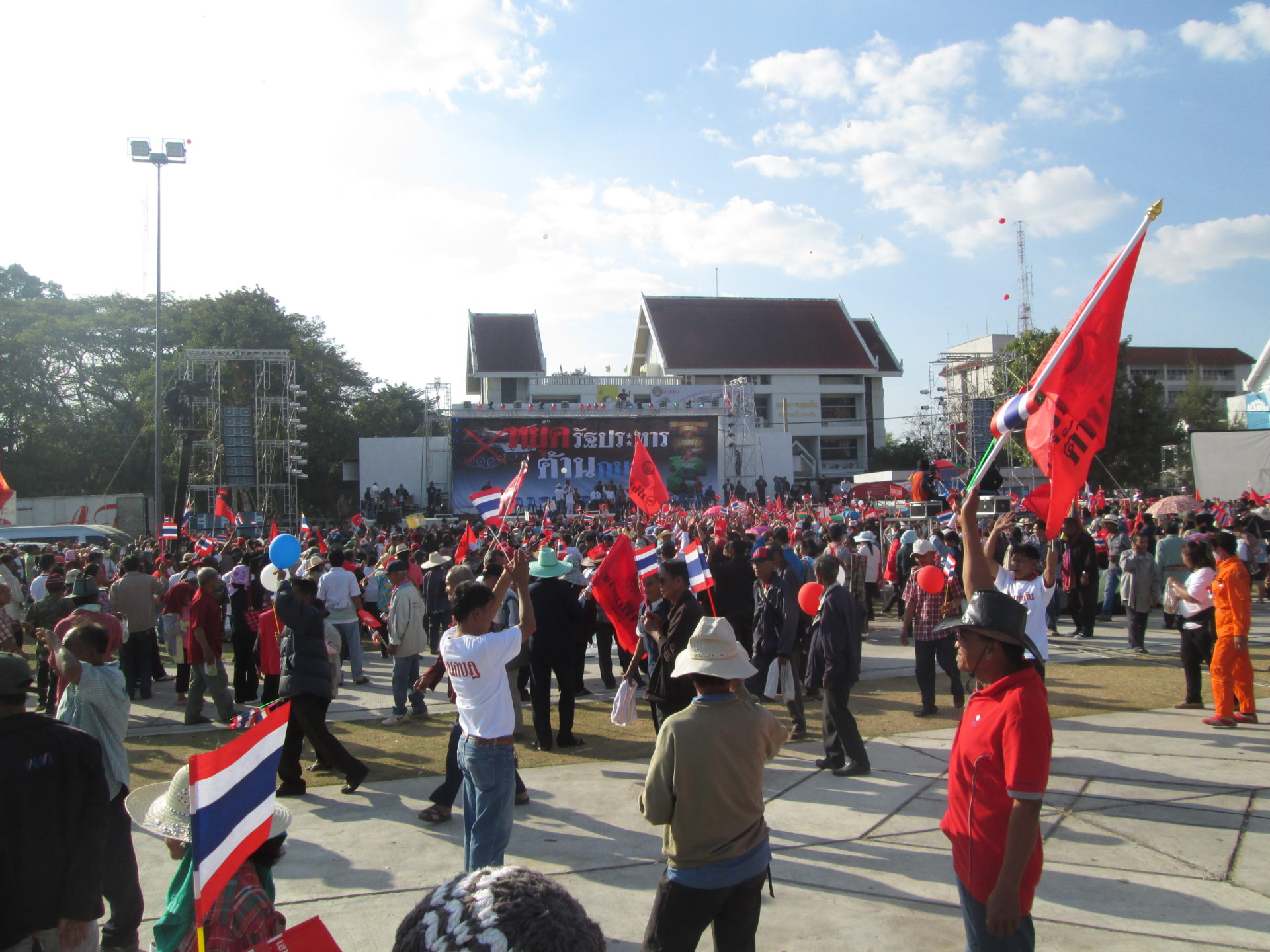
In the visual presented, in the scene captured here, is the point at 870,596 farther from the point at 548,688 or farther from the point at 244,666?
the point at 244,666

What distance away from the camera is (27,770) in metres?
2.81

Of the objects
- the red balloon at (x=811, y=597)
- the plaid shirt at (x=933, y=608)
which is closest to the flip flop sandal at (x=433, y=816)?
the red balloon at (x=811, y=597)

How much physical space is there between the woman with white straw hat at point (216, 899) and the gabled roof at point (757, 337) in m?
44.6

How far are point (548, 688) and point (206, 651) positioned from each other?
350 cm

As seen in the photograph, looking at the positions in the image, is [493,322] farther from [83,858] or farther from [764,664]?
[83,858]

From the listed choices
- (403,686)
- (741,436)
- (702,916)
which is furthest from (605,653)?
(741,436)

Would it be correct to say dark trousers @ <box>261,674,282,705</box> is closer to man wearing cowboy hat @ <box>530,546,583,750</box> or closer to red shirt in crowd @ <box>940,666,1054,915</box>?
man wearing cowboy hat @ <box>530,546,583,750</box>

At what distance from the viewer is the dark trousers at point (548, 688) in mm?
6805

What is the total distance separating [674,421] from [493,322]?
1504cm

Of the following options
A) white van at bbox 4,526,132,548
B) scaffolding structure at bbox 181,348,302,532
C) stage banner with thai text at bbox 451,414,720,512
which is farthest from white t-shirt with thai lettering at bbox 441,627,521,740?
stage banner with thai text at bbox 451,414,720,512

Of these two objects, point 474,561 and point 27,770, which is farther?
point 474,561

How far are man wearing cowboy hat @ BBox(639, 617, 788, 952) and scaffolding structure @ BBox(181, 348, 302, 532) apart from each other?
26649mm

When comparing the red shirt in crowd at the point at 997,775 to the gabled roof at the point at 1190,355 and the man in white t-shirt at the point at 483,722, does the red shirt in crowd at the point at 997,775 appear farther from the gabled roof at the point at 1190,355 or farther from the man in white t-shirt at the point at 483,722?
the gabled roof at the point at 1190,355

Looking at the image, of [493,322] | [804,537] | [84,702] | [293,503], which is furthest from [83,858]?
[493,322]
